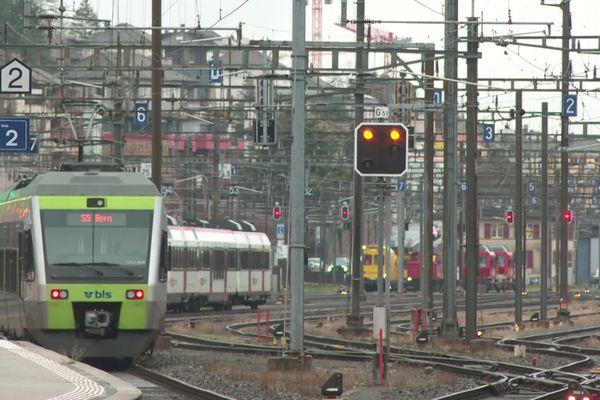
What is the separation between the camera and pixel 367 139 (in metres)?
24.9

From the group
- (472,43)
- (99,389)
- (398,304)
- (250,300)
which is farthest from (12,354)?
(398,304)

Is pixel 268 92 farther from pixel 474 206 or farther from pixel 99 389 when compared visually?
pixel 99 389

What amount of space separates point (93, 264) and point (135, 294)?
86 cm

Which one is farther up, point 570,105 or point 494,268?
point 570,105

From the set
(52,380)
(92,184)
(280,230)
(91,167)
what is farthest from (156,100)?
(280,230)

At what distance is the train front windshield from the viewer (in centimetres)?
2675

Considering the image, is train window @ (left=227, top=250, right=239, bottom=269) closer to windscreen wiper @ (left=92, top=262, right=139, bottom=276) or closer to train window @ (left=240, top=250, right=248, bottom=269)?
train window @ (left=240, top=250, right=248, bottom=269)

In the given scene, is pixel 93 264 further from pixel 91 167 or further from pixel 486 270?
pixel 486 270

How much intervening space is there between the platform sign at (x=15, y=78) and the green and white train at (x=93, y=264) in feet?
24.3

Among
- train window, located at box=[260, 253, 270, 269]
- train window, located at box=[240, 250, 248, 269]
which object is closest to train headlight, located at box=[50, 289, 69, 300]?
train window, located at box=[240, 250, 248, 269]

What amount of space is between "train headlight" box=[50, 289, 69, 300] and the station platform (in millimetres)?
3769

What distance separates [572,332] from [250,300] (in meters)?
21.3

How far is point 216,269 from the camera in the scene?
6241 cm

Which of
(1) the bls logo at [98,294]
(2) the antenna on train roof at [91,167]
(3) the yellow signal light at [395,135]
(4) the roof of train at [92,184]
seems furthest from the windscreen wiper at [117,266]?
(3) the yellow signal light at [395,135]
